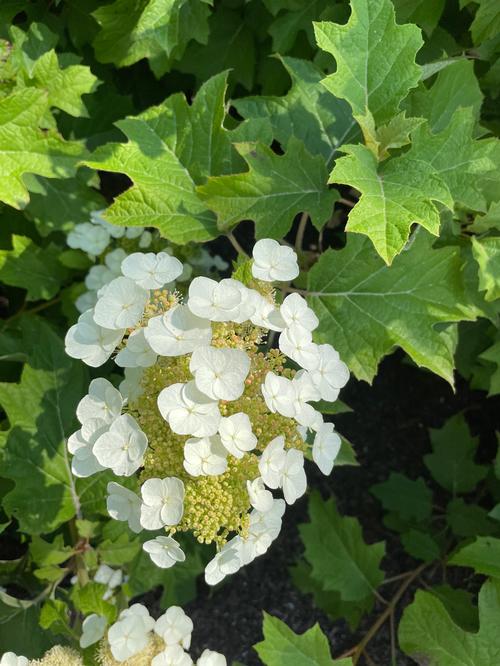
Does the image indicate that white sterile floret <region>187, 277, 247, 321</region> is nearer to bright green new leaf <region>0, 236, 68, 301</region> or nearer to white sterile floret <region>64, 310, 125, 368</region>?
white sterile floret <region>64, 310, 125, 368</region>

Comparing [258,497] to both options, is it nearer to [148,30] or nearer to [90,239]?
[90,239]

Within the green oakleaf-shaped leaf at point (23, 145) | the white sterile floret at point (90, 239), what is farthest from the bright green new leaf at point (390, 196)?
the white sterile floret at point (90, 239)

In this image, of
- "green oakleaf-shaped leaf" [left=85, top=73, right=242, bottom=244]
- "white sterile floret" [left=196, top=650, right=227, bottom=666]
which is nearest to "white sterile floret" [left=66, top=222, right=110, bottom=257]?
"green oakleaf-shaped leaf" [left=85, top=73, right=242, bottom=244]

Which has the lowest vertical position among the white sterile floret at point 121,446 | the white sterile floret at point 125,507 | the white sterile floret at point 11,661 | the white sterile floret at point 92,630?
the white sterile floret at point 92,630

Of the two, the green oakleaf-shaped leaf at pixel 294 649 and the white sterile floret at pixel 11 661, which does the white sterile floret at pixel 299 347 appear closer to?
the green oakleaf-shaped leaf at pixel 294 649

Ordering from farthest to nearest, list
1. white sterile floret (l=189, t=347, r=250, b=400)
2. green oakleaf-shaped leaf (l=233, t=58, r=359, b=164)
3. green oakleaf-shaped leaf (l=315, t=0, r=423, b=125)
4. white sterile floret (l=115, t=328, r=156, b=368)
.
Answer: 1. green oakleaf-shaped leaf (l=233, t=58, r=359, b=164)
2. green oakleaf-shaped leaf (l=315, t=0, r=423, b=125)
3. white sterile floret (l=115, t=328, r=156, b=368)
4. white sterile floret (l=189, t=347, r=250, b=400)

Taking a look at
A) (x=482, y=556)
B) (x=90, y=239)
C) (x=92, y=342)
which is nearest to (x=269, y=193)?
(x=92, y=342)
